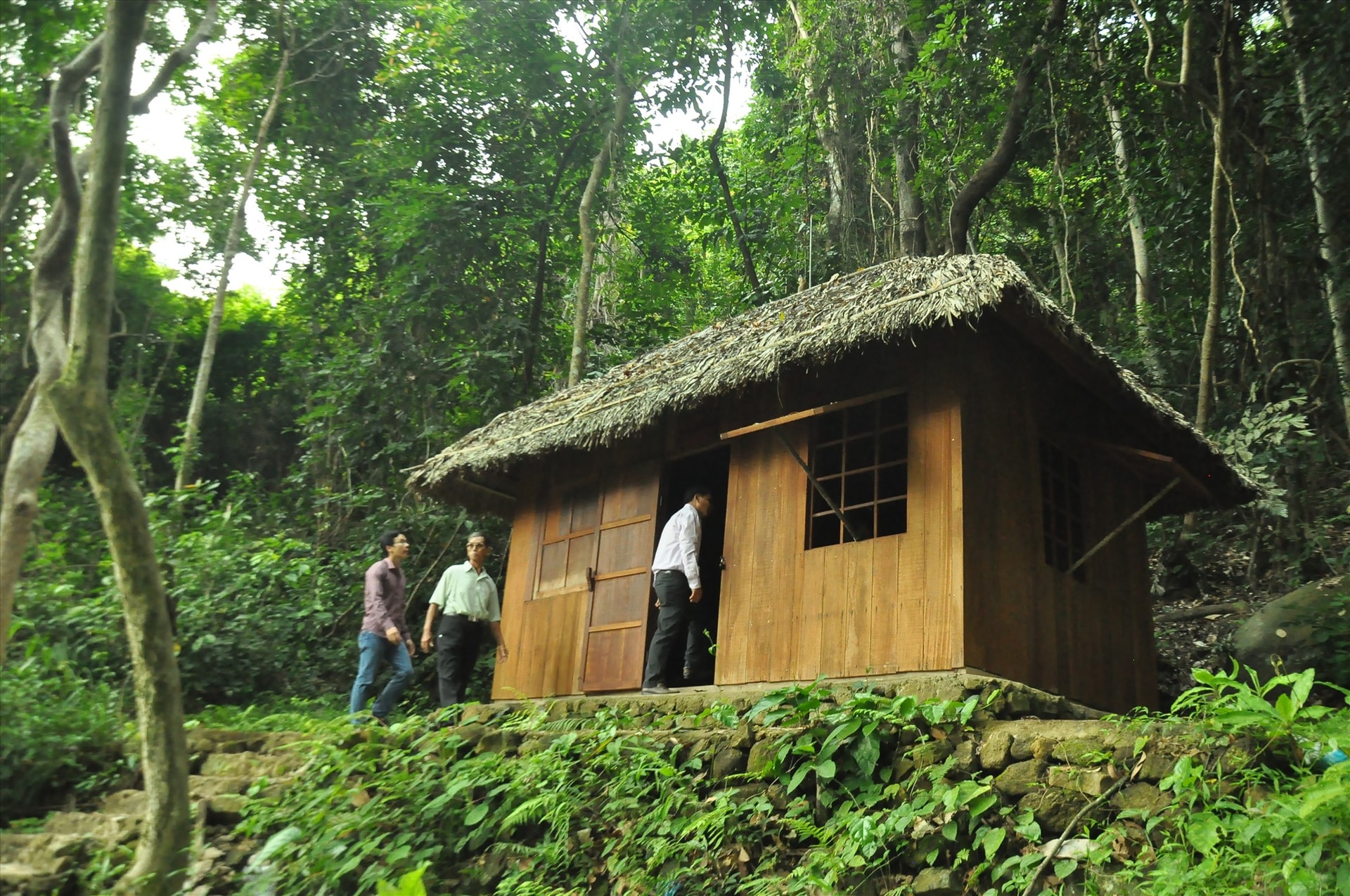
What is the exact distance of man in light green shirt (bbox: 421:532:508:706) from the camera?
302 inches

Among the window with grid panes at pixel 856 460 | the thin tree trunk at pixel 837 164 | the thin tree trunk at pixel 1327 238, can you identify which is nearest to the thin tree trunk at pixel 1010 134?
the thin tree trunk at pixel 1327 238

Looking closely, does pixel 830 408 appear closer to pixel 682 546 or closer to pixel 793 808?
pixel 682 546

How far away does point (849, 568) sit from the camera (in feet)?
20.4

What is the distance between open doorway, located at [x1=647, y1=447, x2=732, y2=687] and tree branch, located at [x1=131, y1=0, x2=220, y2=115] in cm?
427

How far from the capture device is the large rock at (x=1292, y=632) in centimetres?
748

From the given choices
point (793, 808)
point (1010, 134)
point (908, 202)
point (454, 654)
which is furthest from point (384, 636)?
point (908, 202)

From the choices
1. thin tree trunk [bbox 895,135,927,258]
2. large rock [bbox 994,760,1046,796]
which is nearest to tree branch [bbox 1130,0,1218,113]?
thin tree trunk [bbox 895,135,927,258]

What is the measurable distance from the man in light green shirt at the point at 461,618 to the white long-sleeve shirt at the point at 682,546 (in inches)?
61.5

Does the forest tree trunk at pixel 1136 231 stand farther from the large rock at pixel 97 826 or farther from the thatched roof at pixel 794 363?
the large rock at pixel 97 826

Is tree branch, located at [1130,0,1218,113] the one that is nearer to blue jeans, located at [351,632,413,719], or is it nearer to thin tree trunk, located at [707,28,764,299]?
thin tree trunk, located at [707,28,764,299]

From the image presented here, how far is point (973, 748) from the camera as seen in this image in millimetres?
4520

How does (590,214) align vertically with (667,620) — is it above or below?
above

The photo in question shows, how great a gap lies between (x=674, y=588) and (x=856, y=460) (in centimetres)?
208

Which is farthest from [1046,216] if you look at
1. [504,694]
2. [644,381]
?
[504,694]
